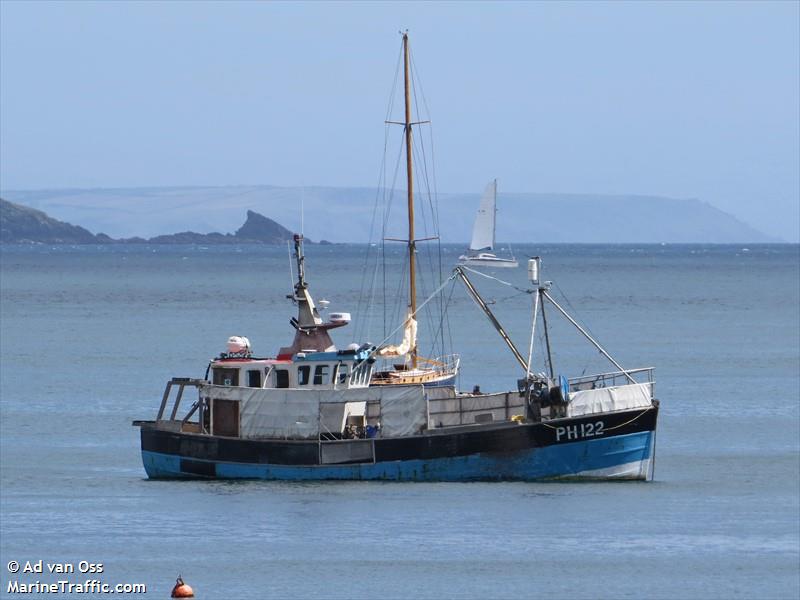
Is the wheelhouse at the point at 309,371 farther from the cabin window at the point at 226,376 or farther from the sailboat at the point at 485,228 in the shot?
the sailboat at the point at 485,228

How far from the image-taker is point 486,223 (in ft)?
207

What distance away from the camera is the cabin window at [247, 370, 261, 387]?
5447 cm

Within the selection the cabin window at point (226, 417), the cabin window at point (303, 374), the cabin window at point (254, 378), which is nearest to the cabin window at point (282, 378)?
the cabin window at point (303, 374)

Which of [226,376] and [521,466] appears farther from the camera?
[226,376]

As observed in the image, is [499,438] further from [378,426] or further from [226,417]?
[226,417]

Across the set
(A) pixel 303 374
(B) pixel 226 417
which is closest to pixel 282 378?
(A) pixel 303 374

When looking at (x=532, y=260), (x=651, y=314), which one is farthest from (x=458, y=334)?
(x=532, y=260)

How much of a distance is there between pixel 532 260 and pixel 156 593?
19.8m

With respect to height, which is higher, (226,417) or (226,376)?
(226,376)

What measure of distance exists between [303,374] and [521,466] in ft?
23.3

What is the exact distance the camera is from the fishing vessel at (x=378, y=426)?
5278 centimetres

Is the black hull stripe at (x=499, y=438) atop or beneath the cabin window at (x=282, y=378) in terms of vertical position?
beneath

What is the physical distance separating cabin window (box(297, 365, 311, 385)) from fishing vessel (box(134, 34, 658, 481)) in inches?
1.2

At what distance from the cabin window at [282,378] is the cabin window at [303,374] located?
37 centimetres
